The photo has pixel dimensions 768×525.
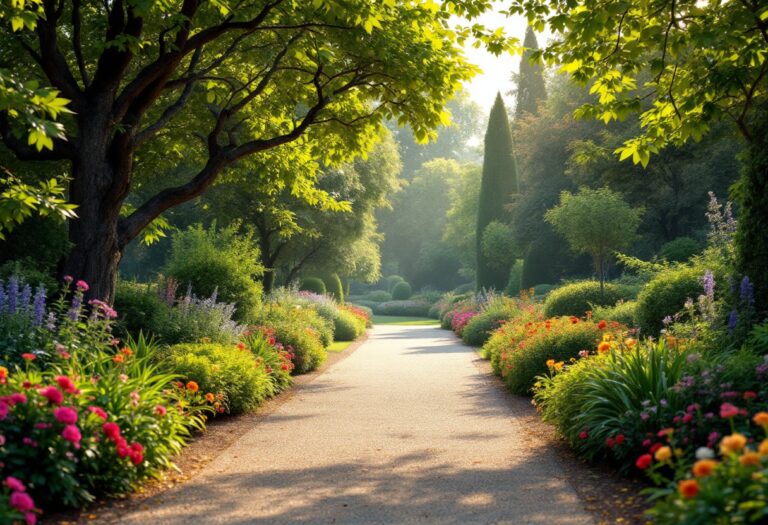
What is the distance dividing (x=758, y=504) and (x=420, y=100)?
25.3 ft

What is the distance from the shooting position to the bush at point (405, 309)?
1791 inches

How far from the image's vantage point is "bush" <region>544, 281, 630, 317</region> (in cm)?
1593

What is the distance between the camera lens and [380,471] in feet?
18.8

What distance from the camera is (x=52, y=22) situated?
27.9 feet

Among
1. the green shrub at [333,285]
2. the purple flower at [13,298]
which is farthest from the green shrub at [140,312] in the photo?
the green shrub at [333,285]

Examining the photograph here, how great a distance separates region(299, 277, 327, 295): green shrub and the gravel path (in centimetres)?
2062

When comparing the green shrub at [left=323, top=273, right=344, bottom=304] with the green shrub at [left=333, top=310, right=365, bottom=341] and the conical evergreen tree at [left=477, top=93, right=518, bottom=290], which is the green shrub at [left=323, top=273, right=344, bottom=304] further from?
the green shrub at [left=333, top=310, right=365, bottom=341]

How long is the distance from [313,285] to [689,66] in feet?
77.7

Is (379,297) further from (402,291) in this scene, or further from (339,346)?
(339,346)

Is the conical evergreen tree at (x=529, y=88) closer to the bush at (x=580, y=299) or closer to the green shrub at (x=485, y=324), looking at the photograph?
the green shrub at (x=485, y=324)

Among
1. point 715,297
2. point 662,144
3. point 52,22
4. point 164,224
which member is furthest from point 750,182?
point 164,224

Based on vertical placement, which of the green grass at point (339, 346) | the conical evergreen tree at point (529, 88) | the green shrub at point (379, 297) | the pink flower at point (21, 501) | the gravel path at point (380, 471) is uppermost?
the conical evergreen tree at point (529, 88)

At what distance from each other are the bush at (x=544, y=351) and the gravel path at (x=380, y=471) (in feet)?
1.24

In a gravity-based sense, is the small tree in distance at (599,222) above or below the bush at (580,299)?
above
